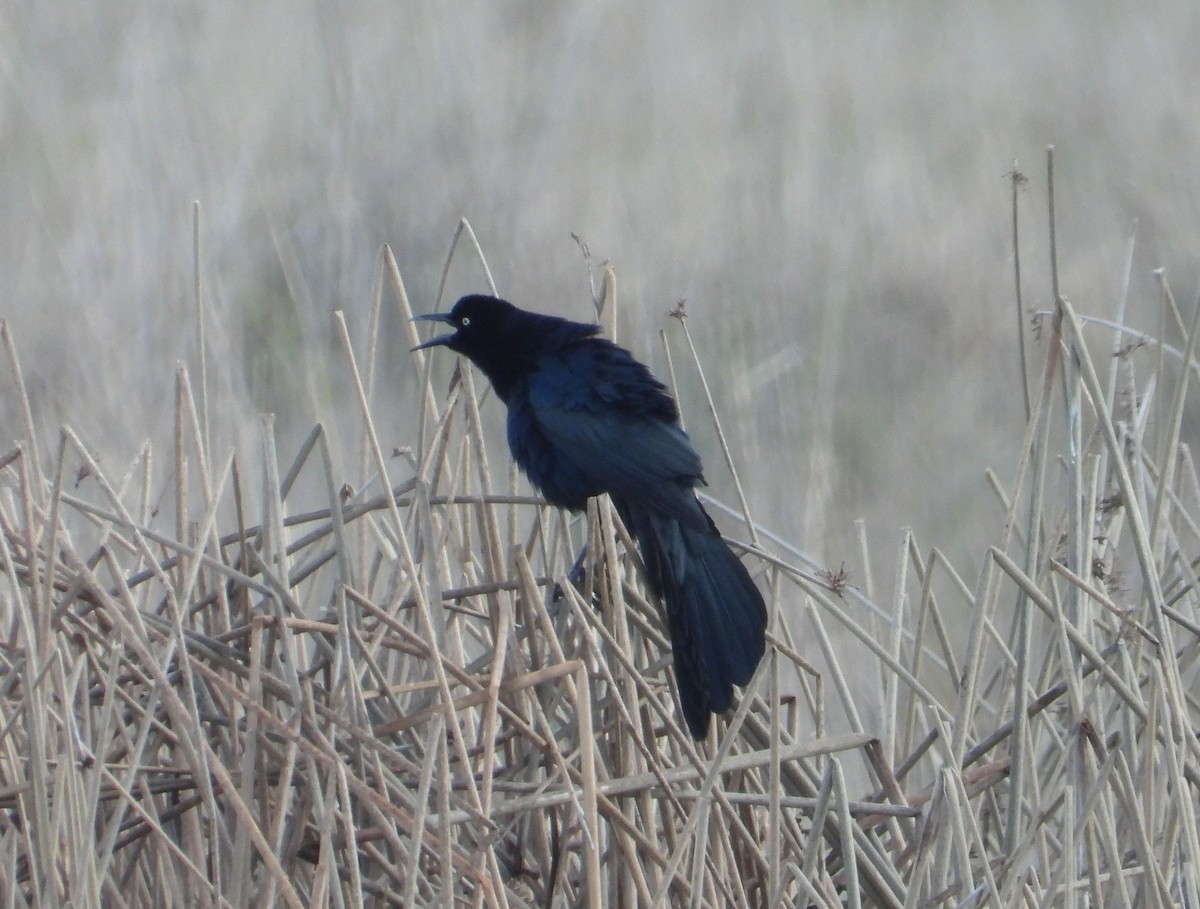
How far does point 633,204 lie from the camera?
23.8ft

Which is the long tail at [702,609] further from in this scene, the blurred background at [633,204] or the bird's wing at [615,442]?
the blurred background at [633,204]

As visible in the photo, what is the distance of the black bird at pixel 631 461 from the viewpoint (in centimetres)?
293

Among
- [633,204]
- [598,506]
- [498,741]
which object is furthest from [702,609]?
[633,204]

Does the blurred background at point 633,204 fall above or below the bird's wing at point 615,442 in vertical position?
above

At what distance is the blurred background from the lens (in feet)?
20.0

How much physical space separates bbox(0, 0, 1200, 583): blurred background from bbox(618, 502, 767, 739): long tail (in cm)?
208

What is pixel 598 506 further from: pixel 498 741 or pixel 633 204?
pixel 633 204

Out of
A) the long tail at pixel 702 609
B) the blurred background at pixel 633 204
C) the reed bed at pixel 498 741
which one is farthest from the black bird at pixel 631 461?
the blurred background at pixel 633 204

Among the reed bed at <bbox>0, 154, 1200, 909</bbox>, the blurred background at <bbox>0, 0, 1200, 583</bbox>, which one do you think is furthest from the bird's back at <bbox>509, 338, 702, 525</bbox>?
the blurred background at <bbox>0, 0, 1200, 583</bbox>

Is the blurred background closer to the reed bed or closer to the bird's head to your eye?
the bird's head

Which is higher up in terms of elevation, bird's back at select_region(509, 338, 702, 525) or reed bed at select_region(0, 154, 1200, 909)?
bird's back at select_region(509, 338, 702, 525)

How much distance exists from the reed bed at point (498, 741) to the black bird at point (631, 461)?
0.10m

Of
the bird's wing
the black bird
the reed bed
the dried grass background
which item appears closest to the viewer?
the reed bed

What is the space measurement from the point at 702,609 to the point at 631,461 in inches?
28.4
